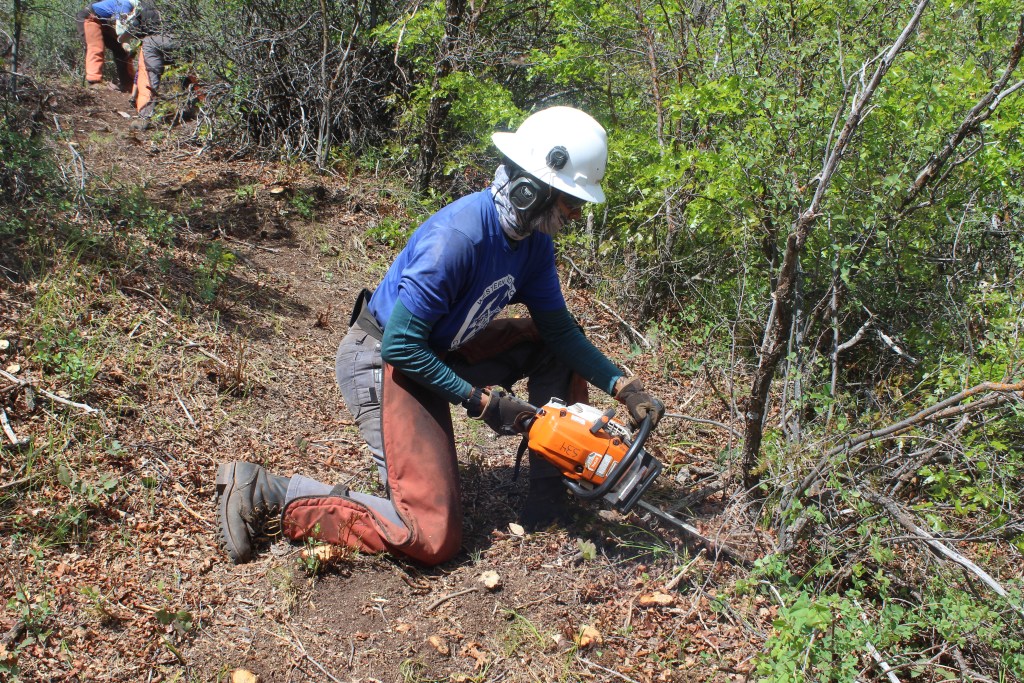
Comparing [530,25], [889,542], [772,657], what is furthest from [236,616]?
[530,25]

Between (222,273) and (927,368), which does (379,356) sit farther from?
(927,368)

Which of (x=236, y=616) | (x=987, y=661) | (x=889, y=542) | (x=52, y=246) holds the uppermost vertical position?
(x=52, y=246)

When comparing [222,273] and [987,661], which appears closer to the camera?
[987,661]

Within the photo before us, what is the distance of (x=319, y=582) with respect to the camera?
10.3ft

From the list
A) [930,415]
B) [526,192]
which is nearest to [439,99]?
[526,192]

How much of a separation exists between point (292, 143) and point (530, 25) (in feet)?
7.95

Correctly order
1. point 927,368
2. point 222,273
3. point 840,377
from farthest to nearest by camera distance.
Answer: point 222,273 < point 840,377 < point 927,368

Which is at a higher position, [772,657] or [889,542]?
[889,542]

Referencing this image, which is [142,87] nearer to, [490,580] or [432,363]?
[432,363]

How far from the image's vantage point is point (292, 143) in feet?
24.1

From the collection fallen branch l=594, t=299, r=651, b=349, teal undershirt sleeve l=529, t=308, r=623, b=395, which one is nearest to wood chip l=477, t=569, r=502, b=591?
teal undershirt sleeve l=529, t=308, r=623, b=395

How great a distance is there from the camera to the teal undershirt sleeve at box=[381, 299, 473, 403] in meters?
3.20

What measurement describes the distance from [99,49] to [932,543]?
31.7 ft

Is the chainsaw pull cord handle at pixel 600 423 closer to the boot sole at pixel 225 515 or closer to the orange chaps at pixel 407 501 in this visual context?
the orange chaps at pixel 407 501
